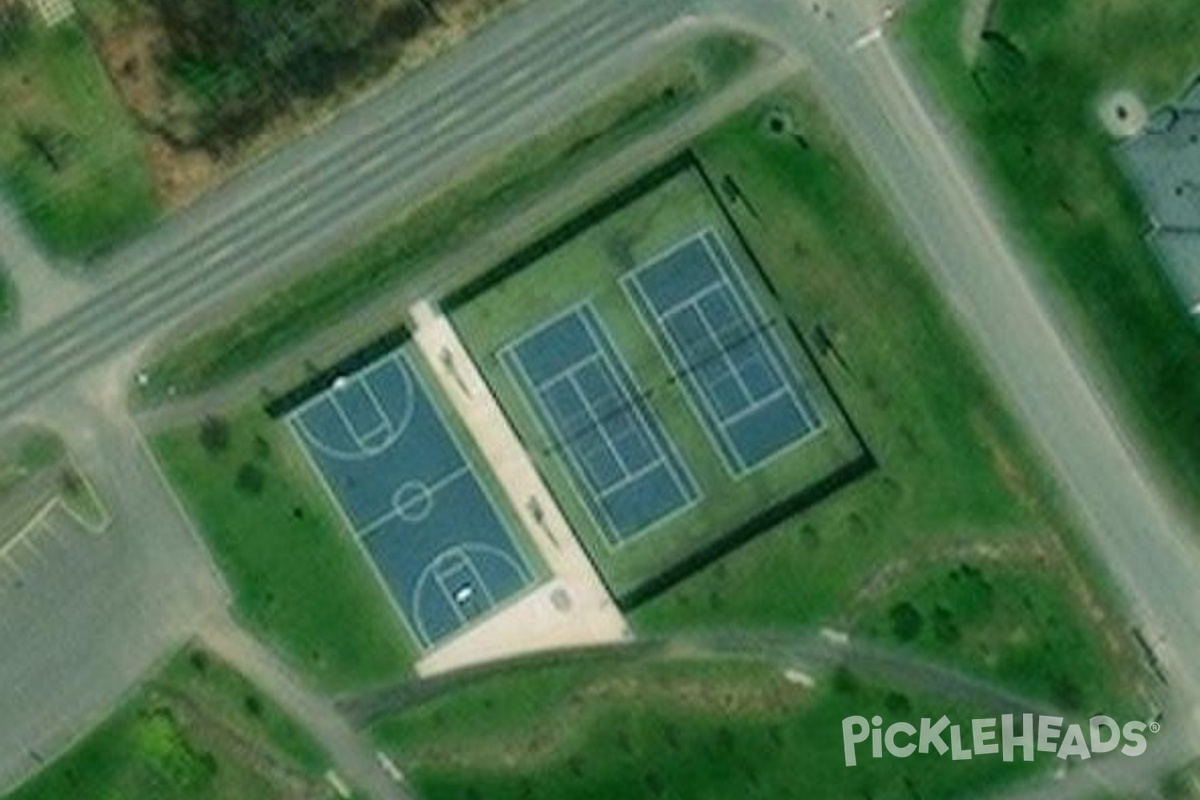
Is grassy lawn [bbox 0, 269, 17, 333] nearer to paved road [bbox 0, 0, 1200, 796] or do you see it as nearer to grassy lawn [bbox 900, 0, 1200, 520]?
paved road [bbox 0, 0, 1200, 796]

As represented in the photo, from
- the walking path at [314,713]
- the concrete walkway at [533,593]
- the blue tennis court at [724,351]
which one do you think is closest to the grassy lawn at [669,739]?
the concrete walkway at [533,593]

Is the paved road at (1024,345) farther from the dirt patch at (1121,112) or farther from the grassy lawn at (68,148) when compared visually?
the grassy lawn at (68,148)

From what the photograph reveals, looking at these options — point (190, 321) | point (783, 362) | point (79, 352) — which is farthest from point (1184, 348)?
point (79, 352)

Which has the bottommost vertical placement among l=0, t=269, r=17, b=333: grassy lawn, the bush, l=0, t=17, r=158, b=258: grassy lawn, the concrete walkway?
the bush

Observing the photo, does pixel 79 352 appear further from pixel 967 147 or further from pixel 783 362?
pixel 967 147

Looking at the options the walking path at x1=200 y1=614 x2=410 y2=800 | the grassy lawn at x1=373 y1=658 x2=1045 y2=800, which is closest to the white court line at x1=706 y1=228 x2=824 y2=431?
the grassy lawn at x1=373 y1=658 x2=1045 y2=800
